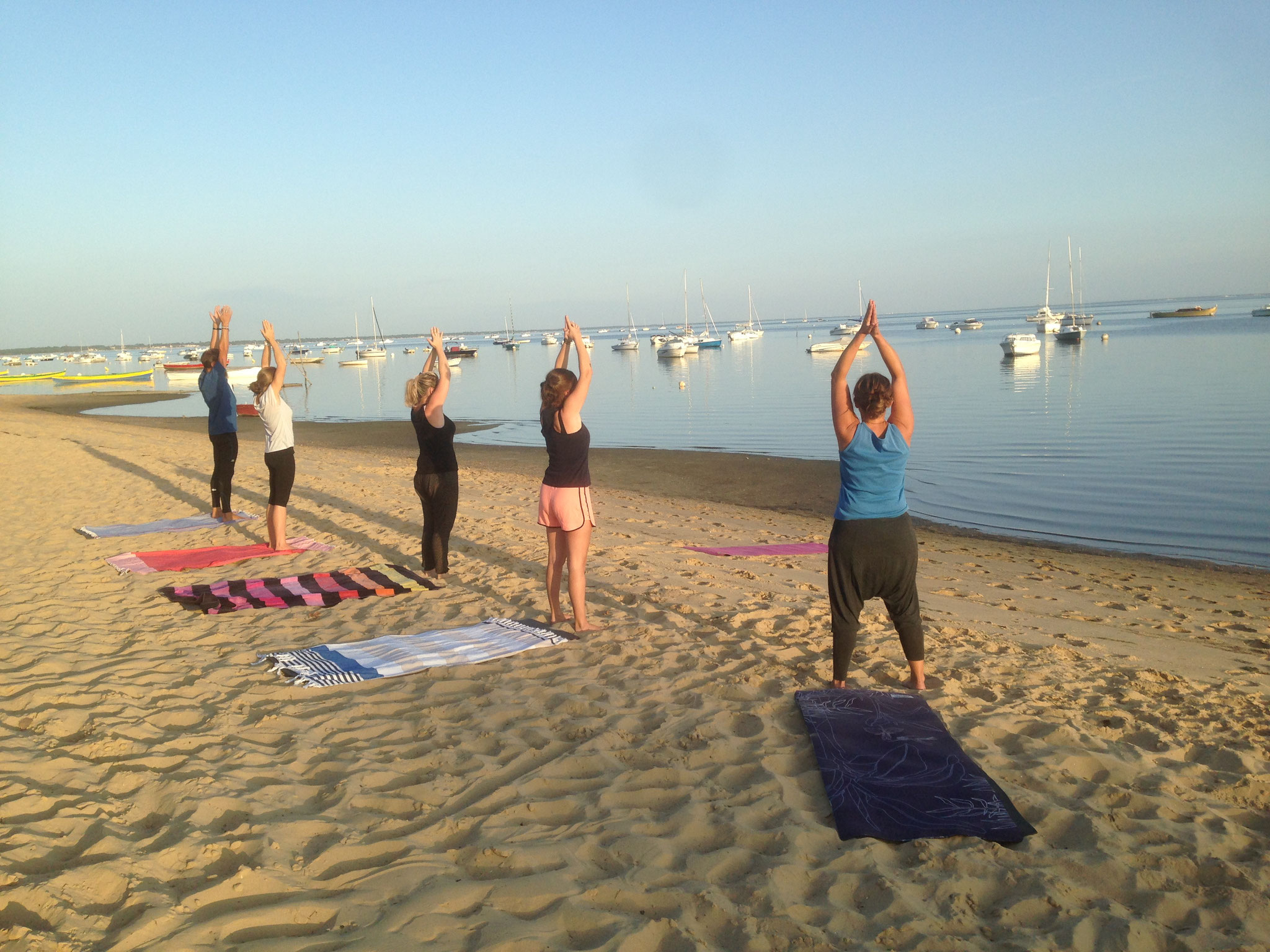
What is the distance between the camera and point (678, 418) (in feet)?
101

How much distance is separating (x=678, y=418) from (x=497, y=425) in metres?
6.85

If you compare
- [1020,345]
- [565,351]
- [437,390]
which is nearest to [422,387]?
[437,390]

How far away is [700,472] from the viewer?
18.6 meters

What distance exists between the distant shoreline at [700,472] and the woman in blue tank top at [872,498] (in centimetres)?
732

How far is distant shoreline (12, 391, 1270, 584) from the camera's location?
11297 millimetres

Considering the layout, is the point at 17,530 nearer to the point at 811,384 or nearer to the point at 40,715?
the point at 40,715

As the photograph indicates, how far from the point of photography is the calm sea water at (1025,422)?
1282cm

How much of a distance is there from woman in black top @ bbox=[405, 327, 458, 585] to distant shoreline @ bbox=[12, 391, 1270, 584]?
19.8 feet

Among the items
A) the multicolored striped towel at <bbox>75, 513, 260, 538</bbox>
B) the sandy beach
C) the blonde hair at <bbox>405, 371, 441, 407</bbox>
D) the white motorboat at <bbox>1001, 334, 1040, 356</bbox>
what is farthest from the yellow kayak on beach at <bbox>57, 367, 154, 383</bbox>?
the blonde hair at <bbox>405, 371, 441, 407</bbox>

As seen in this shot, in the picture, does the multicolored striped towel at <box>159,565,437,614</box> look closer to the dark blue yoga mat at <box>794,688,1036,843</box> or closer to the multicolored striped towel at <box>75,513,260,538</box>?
the multicolored striped towel at <box>75,513,260,538</box>

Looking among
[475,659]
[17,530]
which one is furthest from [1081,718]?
[17,530]

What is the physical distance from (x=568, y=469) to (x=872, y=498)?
203 centimetres

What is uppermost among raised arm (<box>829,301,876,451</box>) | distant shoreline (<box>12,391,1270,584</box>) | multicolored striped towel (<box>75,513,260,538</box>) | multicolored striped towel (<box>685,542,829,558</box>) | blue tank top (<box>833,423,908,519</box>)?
raised arm (<box>829,301,876,451</box>)

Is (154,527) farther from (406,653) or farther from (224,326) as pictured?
(406,653)
